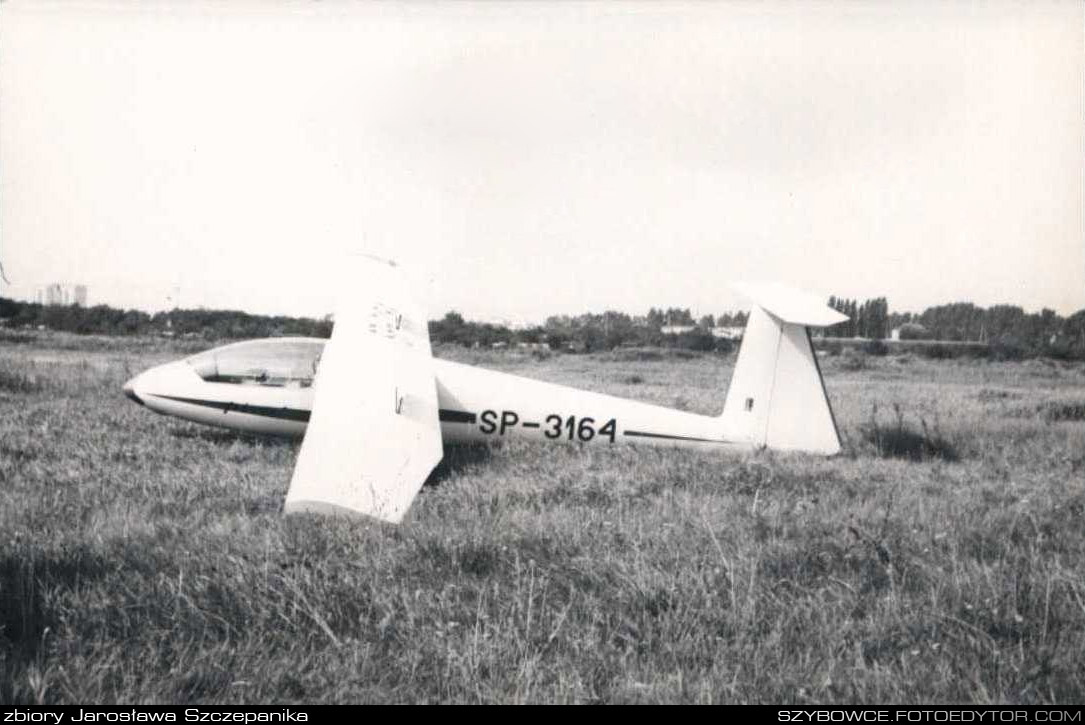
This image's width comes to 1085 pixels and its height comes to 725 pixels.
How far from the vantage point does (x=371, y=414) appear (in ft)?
20.9

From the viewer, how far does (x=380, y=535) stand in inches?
183

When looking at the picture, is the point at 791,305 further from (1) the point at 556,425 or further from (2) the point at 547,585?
(2) the point at 547,585

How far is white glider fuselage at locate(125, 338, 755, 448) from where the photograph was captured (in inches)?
351

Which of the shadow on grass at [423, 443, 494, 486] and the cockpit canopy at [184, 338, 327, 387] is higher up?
the cockpit canopy at [184, 338, 327, 387]

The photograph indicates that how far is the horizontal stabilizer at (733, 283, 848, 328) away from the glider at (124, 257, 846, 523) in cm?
2

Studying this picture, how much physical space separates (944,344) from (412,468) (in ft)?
89.1

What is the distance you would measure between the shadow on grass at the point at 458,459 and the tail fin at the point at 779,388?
314cm

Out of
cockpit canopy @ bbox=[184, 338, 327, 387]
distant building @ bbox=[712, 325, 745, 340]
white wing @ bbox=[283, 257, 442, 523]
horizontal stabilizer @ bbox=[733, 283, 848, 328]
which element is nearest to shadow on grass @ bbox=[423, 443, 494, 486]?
white wing @ bbox=[283, 257, 442, 523]

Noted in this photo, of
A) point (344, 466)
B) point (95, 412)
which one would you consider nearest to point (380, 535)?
point (344, 466)

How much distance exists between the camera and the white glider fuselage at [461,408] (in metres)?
8.91

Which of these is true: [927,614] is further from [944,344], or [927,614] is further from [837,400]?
[944,344]

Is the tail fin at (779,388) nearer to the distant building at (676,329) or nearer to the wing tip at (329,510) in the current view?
the wing tip at (329,510)

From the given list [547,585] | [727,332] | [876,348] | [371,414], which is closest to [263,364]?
[371,414]

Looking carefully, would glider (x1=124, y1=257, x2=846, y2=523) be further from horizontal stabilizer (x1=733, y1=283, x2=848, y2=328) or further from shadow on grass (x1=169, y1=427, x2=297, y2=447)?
shadow on grass (x1=169, y1=427, x2=297, y2=447)
